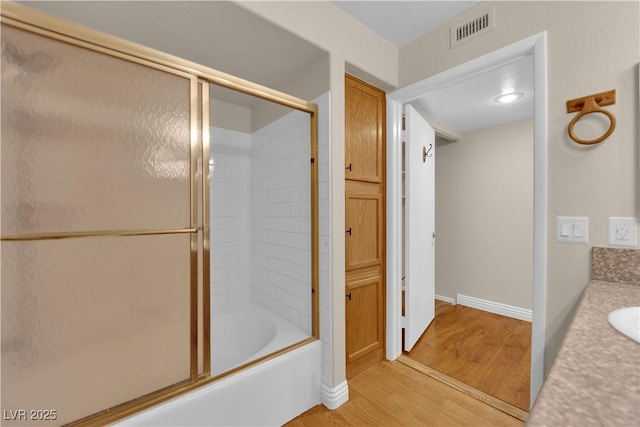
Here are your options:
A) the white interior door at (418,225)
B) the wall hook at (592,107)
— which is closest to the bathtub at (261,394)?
the white interior door at (418,225)

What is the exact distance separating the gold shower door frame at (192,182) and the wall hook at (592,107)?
1.50 metres

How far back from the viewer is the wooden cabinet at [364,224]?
184cm

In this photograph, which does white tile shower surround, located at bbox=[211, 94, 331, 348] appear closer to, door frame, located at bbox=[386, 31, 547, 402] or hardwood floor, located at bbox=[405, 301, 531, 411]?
door frame, located at bbox=[386, 31, 547, 402]

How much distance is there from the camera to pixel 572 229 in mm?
1238

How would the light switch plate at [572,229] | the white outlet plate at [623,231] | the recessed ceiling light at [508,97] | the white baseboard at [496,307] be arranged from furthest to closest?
the white baseboard at [496,307] → the recessed ceiling light at [508,97] → the light switch plate at [572,229] → the white outlet plate at [623,231]

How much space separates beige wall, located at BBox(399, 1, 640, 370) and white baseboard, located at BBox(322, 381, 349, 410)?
1.10m

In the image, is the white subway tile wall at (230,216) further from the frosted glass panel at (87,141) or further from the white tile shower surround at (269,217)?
the frosted glass panel at (87,141)

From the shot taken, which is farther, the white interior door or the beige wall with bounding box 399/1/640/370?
the white interior door

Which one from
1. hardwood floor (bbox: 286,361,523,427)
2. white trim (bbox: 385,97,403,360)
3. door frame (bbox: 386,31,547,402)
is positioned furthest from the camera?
white trim (bbox: 385,97,403,360)

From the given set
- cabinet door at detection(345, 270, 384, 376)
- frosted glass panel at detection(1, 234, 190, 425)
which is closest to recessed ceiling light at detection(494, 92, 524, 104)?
cabinet door at detection(345, 270, 384, 376)

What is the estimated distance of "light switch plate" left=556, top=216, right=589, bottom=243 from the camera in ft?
3.96

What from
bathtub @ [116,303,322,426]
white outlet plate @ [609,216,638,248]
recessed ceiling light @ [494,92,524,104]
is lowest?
bathtub @ [116,303,322,426]

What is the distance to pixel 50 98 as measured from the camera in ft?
3.11

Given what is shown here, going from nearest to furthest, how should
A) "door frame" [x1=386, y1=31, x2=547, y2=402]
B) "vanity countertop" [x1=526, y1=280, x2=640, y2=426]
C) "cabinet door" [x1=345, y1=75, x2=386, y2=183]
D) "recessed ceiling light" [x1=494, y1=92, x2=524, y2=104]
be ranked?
1. "vanity countertop" [x1=526, y1=280, x2=640, y2=426]
2. "door frame" [x1=386, y1=31, x2=547, y2=402]
3. "cabinet door" [x1=345, y1=75, x2=386, y2=183]
4. "recessed ceiling light" [x1=494, y1=92, x2=524, y2=104]
